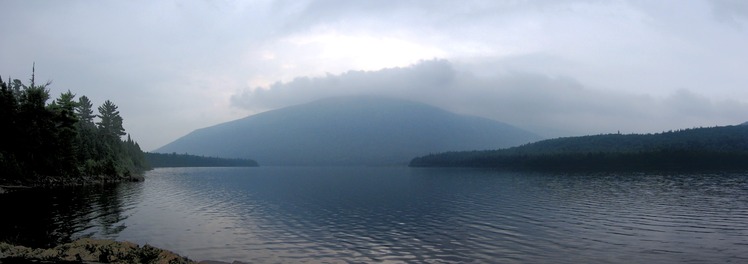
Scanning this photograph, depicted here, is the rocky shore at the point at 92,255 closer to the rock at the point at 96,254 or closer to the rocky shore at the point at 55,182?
the rock at the point at 96,254

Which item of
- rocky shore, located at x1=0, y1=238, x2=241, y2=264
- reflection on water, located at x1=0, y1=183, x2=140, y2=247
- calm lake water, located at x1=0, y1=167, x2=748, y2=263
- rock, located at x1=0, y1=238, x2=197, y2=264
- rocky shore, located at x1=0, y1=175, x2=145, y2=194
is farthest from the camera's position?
rocky shore, located at x1=0, y1=175, x2=145, y2=194

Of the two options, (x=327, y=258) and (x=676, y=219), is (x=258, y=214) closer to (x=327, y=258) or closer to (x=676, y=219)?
(x=327, y=258)

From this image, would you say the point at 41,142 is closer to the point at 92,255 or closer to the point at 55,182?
the point at 55,182

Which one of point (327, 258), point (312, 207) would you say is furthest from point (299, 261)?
point (312, 207)

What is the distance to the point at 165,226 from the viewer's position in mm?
51656

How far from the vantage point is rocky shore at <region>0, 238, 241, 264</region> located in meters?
28.2

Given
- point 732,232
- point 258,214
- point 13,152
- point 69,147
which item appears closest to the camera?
point 732,232

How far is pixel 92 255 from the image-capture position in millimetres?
30078

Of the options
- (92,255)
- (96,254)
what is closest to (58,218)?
(92,255)

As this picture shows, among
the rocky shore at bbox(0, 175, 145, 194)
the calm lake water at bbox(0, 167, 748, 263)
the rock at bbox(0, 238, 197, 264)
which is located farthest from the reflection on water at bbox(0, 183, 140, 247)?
the rocky shore at bbox(0, 175, 145, 194)

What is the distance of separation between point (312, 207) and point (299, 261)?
126ft

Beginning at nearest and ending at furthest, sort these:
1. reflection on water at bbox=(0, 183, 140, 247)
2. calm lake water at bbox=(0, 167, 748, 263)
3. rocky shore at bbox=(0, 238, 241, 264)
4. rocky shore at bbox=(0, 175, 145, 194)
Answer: rocky shore at bbox=(0, 238, 241, 264)
calm lake water at bbox=(0, 167, 748, 263)
reflection on water at bbox=(0, 183, 140, 247)
rocky shore at bbox=(0, 175, 145, 194)

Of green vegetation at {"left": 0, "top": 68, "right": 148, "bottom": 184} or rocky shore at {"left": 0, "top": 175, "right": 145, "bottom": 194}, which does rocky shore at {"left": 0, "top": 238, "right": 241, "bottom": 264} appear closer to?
rocky shore at {"left": 0, "top": 175, "right": 145, "bottom": 194}

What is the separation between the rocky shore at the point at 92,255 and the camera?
2823cm
